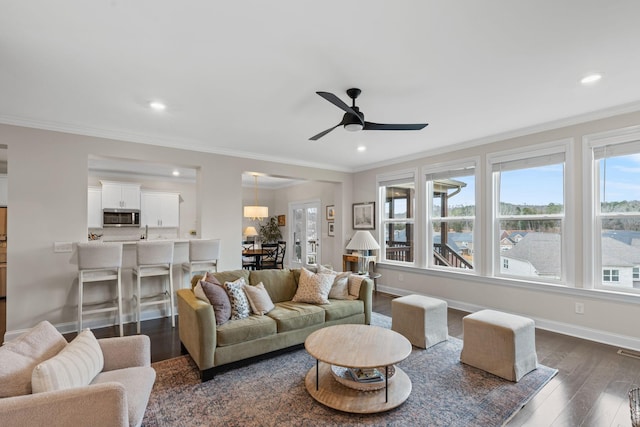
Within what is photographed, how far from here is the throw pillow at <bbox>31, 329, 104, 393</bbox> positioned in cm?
145

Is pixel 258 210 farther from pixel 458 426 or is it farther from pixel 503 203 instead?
pixel 458 426

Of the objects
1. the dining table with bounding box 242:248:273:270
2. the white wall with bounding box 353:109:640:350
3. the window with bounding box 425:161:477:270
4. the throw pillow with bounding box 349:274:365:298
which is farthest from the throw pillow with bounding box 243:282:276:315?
the dining table with bounding box 242:248:273:270

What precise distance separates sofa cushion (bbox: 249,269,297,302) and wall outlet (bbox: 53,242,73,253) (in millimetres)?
2340

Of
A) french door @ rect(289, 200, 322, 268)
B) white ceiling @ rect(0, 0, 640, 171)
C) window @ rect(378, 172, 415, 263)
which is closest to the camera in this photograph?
white ceiling @ rect(0, 0, 640, 171)

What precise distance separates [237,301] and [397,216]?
390 centimetres

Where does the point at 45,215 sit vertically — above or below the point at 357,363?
above

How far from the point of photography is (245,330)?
2.94m

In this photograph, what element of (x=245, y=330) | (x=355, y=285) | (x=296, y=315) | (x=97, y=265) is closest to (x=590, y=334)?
(x=355, y=285)

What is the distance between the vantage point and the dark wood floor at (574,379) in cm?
224

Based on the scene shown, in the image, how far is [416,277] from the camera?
566 centimetres

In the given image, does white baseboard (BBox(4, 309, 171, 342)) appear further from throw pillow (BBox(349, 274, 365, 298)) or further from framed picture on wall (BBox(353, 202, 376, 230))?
framed picture on wall (BBox(353, 202, 376, 230))

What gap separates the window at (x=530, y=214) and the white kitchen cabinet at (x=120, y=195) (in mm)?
7294

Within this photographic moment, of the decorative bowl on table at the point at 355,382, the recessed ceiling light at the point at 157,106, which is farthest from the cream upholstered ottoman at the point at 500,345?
the recessed ceiling light at the point at 157,106

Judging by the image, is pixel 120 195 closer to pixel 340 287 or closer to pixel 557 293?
pixel 340 287
